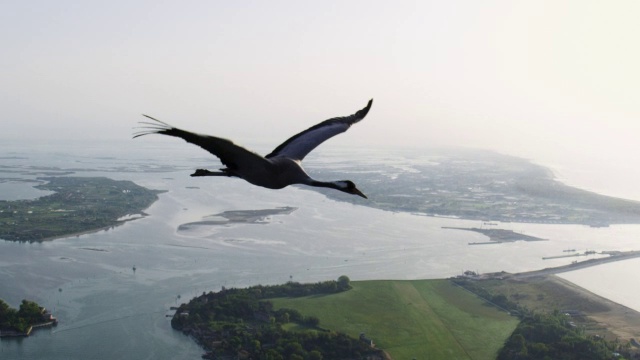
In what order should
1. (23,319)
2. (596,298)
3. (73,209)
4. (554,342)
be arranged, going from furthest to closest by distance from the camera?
(73,209)
(596,298)
(23,319)
(554,342)

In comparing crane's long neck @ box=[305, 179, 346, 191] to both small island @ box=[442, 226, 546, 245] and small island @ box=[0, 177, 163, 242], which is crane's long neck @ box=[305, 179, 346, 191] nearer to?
small island @ box=[442, 226, 546, 245]

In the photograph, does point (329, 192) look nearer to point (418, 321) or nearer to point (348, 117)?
point (418, 321)

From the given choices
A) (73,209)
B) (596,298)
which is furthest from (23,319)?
(73,209)

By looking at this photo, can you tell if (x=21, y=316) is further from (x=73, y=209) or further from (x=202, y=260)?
(x=73, y=209)

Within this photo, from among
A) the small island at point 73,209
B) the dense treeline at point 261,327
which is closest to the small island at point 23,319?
the dense treeline at point 261,327

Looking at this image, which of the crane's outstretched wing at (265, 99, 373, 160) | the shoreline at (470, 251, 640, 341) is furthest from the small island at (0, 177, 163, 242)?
the crane's outstretched wing at (265, 99, 373, 160)

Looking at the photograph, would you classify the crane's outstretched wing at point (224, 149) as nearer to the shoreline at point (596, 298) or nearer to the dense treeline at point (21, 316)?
the dense treeline at point (21, 316)
